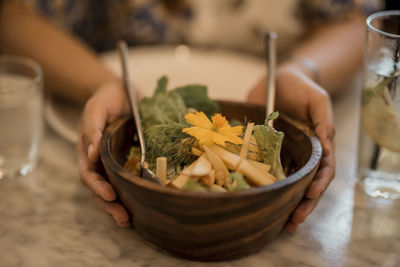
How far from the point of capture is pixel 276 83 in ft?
2.88

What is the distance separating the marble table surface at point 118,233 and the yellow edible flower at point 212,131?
0.17 meters

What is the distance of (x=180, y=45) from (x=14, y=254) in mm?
829

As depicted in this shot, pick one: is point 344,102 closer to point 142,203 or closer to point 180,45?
point 180,45

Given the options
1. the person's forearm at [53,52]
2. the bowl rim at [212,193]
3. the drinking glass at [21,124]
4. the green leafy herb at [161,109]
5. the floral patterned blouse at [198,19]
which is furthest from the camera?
the floral patterned blouse at [198,19]

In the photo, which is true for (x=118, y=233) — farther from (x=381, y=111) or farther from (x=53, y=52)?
(x=53, y=52)

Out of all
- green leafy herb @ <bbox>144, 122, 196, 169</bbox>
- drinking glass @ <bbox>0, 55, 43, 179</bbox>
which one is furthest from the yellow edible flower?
drinking glass @ <bbox>0, 55, 43, 179</bbox>

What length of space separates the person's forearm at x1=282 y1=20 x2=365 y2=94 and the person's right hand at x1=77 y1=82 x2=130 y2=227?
44 cm

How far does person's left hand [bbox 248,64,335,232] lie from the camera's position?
64cm

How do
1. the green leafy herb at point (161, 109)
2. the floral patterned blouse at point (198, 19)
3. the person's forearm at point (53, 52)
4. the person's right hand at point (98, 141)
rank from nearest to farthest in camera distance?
the person's right hand at point (98, 141) < the green leafy herb at point (161, 109) < the person's forearm at point (53, 52) < the floral patterned blouse at point (198, 19)

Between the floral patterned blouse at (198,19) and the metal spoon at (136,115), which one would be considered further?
the floral patterned blouse at (198,19)

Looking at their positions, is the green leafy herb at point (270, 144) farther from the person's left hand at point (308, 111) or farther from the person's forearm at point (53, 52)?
the person's forearm at point (53, 52)

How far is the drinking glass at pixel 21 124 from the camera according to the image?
854 millimetres

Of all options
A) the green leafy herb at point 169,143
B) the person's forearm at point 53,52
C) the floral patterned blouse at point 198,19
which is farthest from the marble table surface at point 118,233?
the floral patterned blouse at point 198,19

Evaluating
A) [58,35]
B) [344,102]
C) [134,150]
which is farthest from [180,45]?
[134,150]
